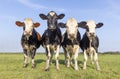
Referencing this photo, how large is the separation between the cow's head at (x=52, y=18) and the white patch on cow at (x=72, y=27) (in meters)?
0.78

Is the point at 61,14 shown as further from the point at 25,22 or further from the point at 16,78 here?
the point at 16,78

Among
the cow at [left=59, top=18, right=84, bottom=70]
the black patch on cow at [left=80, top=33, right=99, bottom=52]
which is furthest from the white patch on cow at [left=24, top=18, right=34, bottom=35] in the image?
the black patch on cow at [left=80, top=33, right=99, bottom=52]

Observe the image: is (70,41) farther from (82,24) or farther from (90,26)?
(90,26)

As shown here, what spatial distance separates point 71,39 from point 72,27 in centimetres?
76

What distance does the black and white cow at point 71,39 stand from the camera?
2162 cm

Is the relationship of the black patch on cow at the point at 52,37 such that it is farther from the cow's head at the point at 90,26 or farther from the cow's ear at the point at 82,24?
the cow's head at the point at 90,26

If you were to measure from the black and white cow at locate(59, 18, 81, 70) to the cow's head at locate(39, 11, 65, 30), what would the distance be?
0.76 m

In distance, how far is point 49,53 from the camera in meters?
21.8

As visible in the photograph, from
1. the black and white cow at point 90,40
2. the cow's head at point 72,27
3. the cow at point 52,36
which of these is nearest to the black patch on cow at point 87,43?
the black and white cow at point 90,40

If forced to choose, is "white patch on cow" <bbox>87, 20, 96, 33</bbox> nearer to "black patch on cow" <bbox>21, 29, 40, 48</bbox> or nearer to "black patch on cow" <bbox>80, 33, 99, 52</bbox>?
"black patch on cow" <bbox>80, 33, 99, 52</bbox>

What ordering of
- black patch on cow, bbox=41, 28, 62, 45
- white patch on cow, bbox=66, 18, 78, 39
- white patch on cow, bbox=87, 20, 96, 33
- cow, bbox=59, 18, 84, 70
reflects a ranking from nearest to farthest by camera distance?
white patch on cow, bbox=66, 18, 78, 39 < cow, bbox=59, 18, 84, 70 < black patch on cow, bbox=41, 28, 62, 45 < white patch on cow, bbox=87, 20, 96, 33

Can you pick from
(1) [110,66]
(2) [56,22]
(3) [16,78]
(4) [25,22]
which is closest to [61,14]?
(2) [56,22]

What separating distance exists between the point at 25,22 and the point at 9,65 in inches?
125

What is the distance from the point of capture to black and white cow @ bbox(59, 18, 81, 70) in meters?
21.6
